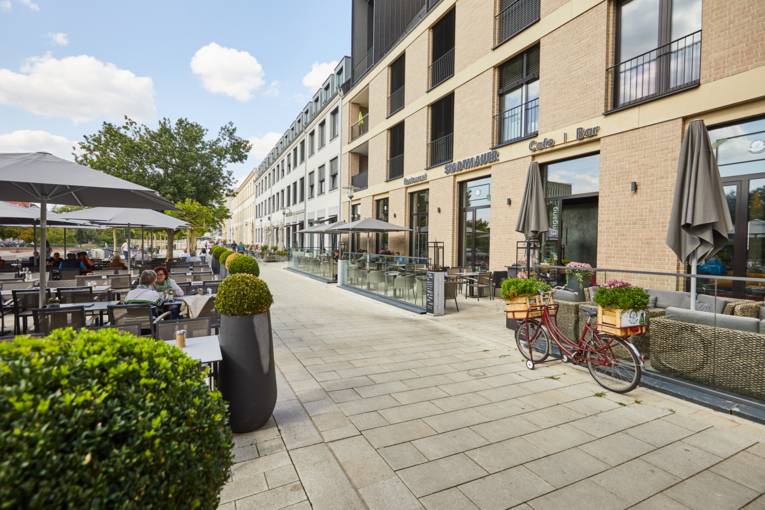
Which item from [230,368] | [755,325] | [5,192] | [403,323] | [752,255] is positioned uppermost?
[5,192]

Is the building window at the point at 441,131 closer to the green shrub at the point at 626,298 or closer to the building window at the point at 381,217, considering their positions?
the building window at the point at 381,217

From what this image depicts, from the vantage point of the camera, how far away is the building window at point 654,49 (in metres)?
7.60

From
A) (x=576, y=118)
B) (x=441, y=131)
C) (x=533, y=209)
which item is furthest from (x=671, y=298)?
(x=441, y=131)

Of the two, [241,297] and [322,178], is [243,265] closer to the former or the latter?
[241,297]

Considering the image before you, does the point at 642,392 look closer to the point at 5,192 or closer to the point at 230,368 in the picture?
the point at 230,368

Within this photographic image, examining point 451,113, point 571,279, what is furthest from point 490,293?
point 451,113

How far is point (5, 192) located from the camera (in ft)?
19.5

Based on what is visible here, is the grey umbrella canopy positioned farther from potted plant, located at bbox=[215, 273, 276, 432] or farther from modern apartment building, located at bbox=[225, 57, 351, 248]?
modern apartment building, located at bbox=[225, 57, 351, 248]

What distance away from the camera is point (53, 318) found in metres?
4.87

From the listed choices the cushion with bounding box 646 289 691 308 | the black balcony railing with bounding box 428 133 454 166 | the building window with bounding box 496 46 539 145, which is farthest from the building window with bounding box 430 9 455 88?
the cushion with bounding box 646 289 691 308

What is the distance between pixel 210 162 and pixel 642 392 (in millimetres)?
24799

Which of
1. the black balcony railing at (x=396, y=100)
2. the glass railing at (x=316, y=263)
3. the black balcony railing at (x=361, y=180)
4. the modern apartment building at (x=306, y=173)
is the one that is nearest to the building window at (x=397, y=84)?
the black balcony railing at (x=396, y=100)

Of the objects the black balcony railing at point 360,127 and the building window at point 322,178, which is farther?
the building window at point 322,178

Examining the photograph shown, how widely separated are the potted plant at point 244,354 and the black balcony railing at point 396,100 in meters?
16.5
